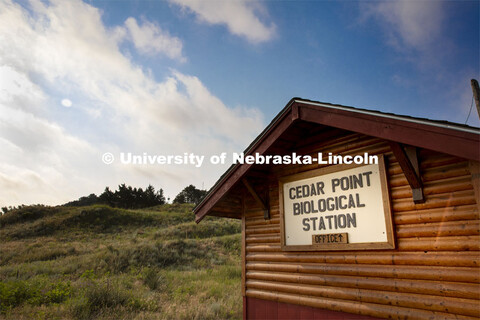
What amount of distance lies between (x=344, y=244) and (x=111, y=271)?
14502mm

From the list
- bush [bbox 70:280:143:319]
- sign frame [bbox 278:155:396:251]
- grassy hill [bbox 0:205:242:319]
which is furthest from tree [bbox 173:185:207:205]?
sign frame [bbox 278:155:396:251]

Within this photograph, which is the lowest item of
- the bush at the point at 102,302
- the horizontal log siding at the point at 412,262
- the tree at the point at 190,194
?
the bush at the point at 102,302

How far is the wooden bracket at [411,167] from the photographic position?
4914 mm

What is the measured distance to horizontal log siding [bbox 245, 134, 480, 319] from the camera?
14.7ft

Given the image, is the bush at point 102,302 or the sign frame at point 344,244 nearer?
the sign frame at point 344,244

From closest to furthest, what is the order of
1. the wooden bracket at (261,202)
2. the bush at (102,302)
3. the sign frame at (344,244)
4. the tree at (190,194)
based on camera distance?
the sign frame at (344,244) < the wooden bracket at (261,202) < the bush at (102,302) < the tree at (190,194)

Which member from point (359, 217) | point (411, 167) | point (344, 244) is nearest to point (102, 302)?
point (344, 244)

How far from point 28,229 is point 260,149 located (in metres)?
35.4

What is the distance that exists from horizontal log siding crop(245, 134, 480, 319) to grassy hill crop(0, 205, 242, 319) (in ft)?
15.5

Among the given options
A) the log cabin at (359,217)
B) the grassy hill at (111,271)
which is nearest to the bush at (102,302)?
the grassy hill at (111,271)

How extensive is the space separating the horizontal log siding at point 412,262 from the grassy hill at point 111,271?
15.5ft

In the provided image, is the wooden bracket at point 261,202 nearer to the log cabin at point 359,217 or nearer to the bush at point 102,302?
the log cabin at point 359,217

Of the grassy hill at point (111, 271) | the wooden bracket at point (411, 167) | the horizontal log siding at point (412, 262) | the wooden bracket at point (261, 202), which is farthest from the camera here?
the grassy hill at point (111, 271)

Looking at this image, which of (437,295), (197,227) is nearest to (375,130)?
(437,295)
